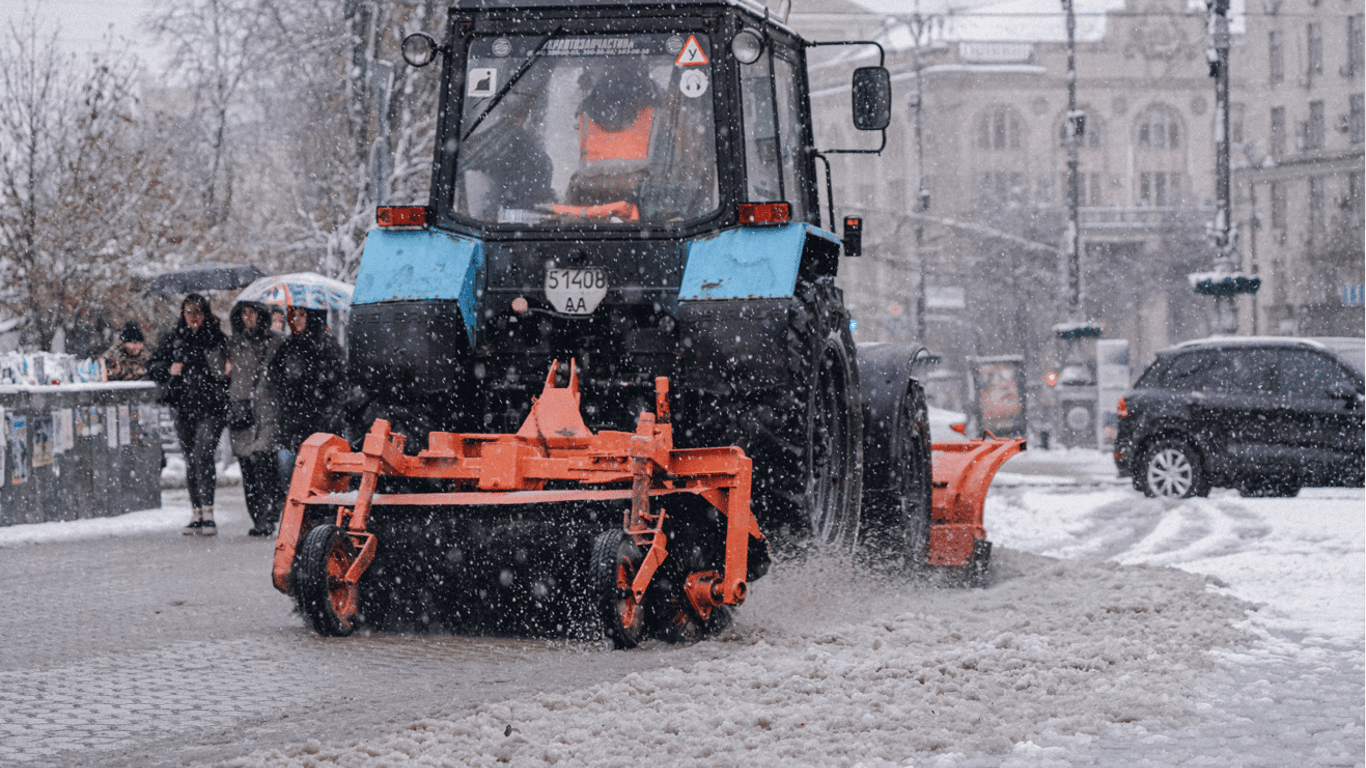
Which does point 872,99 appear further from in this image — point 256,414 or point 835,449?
point 256,414

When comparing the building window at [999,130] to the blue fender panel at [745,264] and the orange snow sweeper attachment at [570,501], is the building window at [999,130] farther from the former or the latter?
the orange snow sweeper attachment at [570,501]

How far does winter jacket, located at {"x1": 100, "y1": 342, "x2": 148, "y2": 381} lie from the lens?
17.2 metres

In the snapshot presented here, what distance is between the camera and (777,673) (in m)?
6.13

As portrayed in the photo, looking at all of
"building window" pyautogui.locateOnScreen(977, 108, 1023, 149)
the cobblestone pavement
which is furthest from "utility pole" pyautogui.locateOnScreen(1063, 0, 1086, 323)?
"building window" pyautogui.locateOnScreen(977, 108, 1023, 149)

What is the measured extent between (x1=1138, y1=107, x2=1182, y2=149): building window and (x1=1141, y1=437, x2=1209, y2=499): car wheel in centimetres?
6484

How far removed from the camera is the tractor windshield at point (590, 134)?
310 inches

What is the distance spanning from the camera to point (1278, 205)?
72.5m

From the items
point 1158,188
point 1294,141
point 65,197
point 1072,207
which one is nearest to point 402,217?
point 65,197

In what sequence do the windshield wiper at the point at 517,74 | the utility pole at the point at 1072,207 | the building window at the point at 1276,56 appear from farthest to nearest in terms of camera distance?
the building window at the point at 1276,56, the utility pole at the point at 1072,207, the windshield wiper at the point at 517,74

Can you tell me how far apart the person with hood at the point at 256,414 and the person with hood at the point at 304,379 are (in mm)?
78

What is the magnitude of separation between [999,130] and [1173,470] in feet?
207

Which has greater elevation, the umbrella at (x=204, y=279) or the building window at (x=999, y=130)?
the building window at (x=999, y=130)

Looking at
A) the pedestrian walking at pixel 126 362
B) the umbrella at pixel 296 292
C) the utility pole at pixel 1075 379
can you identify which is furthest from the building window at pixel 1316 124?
the umbrella at pixel 296 292

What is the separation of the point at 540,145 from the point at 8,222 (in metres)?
14.9
